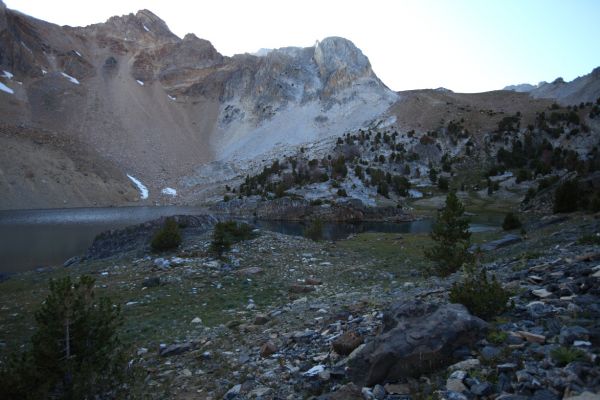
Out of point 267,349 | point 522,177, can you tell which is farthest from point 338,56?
point 267,349

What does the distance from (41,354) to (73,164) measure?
93.2 meters

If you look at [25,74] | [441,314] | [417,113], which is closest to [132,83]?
[25,74]

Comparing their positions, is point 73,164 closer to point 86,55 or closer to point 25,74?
point 25,74

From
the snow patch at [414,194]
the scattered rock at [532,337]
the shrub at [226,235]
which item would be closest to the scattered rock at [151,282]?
the shrub at [226,235]

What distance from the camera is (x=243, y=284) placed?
52.2ft

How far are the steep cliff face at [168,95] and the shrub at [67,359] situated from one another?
90094mm

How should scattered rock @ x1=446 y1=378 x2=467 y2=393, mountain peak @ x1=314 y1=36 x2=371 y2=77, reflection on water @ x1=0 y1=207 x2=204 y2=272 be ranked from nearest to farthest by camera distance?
scattered rock @ x1=446 y1=378 x2=467 y2=393
reflection on water @ x1=0 y1=207 x2=204 y2=272
mountain peak @ x1=314 y1=36 x2=371 y2=77

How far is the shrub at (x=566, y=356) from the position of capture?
452 centimetres

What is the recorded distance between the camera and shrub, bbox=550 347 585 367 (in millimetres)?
4516

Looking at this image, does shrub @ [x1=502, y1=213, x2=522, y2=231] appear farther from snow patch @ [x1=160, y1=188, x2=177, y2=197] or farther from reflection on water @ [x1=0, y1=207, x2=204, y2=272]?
snow patch @ [x1=160, y1=188, x2=177, y2=197]

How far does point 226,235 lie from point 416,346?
1784 cm

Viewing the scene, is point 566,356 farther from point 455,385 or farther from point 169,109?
point 169,109

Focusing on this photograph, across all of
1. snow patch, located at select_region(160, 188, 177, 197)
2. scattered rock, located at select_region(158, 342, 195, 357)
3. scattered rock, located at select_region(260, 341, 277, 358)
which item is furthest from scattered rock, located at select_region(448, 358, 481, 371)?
snow patch, located at select_region(160, 188, 177, 197)

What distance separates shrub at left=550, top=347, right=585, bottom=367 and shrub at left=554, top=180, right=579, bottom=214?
29975 mm
